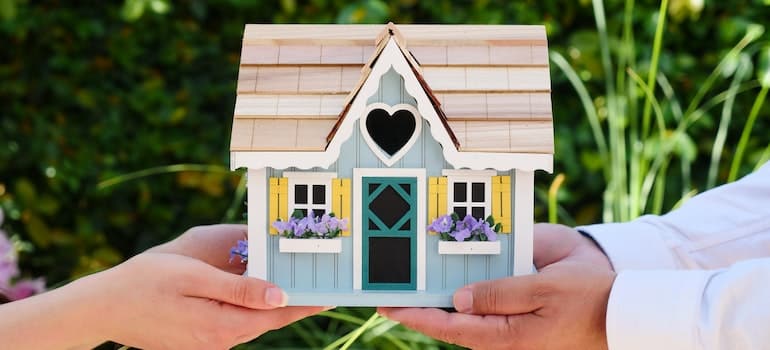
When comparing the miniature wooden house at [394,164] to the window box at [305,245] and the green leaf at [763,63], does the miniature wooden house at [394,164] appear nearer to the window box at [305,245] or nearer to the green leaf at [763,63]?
the window box at [305,245]

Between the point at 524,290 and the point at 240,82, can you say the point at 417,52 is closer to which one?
the point at 240,82

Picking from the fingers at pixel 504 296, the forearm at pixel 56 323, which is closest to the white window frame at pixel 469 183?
the fingers at pixel 504 296

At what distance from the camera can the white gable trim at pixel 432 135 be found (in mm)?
1527

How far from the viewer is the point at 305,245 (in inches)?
62.1

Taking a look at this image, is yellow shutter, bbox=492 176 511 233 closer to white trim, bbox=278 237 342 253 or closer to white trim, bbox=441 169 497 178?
white trim, bbox=441 169 497 178

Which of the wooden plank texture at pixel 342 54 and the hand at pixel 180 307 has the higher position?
the wooden plank texture at pixel 342 54

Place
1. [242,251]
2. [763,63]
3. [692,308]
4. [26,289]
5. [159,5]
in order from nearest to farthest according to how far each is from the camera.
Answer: [692,308]
[242,251]
[26,289]
[763,63]
[159,5]

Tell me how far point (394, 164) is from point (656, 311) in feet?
1.53

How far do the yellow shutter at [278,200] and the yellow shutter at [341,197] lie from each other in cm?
8

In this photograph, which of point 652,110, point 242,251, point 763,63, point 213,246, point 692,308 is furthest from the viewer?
point 652,110

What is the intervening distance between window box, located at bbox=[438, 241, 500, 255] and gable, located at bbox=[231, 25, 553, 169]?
129 mm

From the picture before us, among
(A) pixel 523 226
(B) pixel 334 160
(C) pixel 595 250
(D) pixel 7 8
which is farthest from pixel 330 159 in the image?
(D) pixel 7 8

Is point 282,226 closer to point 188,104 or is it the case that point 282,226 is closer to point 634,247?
point 634,247

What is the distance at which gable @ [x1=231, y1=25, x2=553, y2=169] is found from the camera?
1.54 metres
